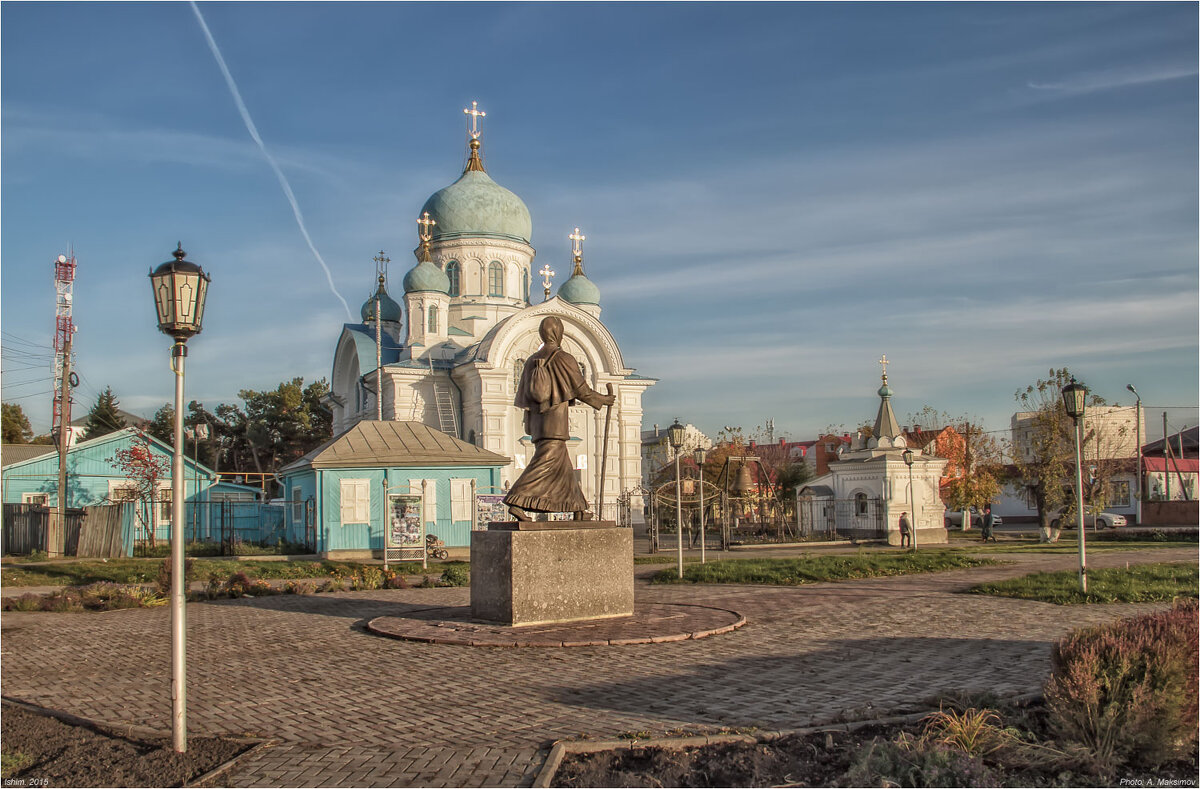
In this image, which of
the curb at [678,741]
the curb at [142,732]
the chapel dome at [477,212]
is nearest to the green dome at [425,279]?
the chapel dome at [477,212]

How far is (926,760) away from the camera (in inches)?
192

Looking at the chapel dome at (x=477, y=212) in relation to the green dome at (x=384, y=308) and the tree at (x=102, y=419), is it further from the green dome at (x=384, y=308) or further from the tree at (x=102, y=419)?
the tree at (x=102, y=419)

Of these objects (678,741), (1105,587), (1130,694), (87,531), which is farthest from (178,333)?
(87,531)

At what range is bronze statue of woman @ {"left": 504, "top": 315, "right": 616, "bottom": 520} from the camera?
10539 mm

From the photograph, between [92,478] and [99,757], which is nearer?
[99,757]

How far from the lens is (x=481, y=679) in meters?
7.75

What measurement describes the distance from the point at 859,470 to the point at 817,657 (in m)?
27.0

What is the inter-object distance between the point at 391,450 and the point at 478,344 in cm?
1489

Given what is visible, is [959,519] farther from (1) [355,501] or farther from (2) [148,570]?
(2) [148,570]

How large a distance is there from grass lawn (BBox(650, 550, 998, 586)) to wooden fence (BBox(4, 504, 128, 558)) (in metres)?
16.1

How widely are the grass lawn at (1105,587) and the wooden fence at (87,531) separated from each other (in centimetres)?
2202

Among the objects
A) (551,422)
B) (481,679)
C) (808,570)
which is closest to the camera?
(481,679)

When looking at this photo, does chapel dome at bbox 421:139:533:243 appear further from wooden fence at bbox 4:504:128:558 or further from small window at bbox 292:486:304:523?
wooden fence at bbox 4:504:128:558

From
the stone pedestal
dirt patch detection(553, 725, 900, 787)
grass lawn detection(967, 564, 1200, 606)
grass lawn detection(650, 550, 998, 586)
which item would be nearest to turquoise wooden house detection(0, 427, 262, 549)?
grass lawn detection(650, 550, 998, 586)
